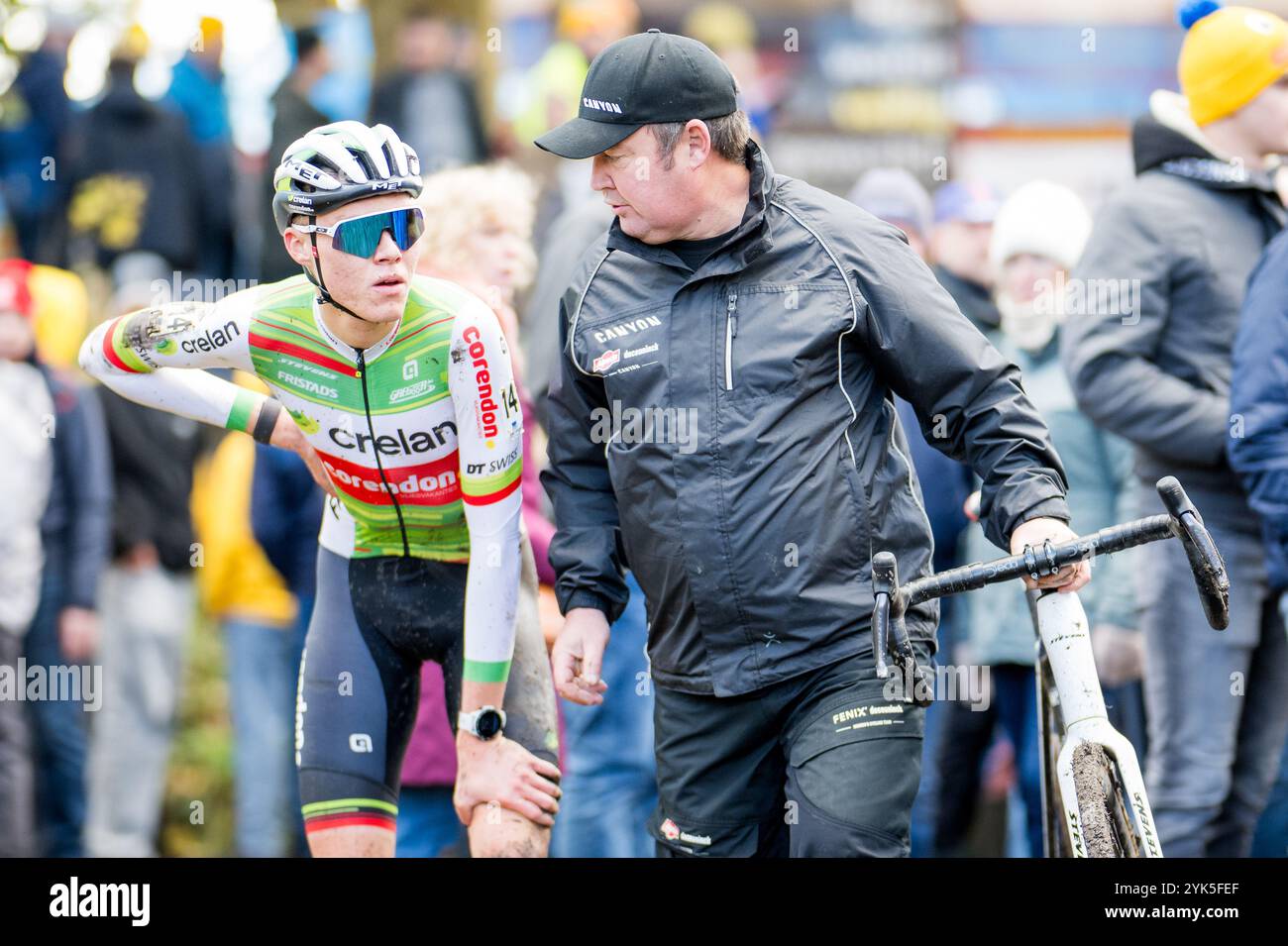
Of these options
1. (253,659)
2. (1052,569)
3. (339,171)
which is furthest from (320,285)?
(253,659)

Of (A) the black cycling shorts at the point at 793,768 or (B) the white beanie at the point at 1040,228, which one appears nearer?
(A) the black cycling shorts at the point at 793,768

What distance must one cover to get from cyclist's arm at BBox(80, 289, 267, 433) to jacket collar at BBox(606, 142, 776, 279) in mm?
1066

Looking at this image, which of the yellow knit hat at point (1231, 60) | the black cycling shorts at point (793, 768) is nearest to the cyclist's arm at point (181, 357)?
the black cycling shorts at point (793, 768)

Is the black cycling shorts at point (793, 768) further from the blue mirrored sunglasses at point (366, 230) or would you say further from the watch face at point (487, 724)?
the blue mirrored sunglasses at point (366, 230)

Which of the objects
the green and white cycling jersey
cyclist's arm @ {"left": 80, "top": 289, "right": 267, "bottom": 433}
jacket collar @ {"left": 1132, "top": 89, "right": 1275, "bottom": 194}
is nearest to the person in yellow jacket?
cyclist's arm @ {"left": 80, "top": 289, "right": 267, "bottom": 433}

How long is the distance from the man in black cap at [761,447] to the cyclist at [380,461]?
0.94 feet

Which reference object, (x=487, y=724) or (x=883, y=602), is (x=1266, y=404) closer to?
(x=883, y=602)

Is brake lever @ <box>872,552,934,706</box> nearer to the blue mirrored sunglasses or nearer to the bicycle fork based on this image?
the bicycle fork

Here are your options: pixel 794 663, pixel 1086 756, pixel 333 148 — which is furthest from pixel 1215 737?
pixel 333 148

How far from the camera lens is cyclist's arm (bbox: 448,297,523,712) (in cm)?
511

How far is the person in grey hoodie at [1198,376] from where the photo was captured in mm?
6273

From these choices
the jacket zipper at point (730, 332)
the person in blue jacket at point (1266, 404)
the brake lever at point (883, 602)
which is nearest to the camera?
the brake lever at point (883, 602)
